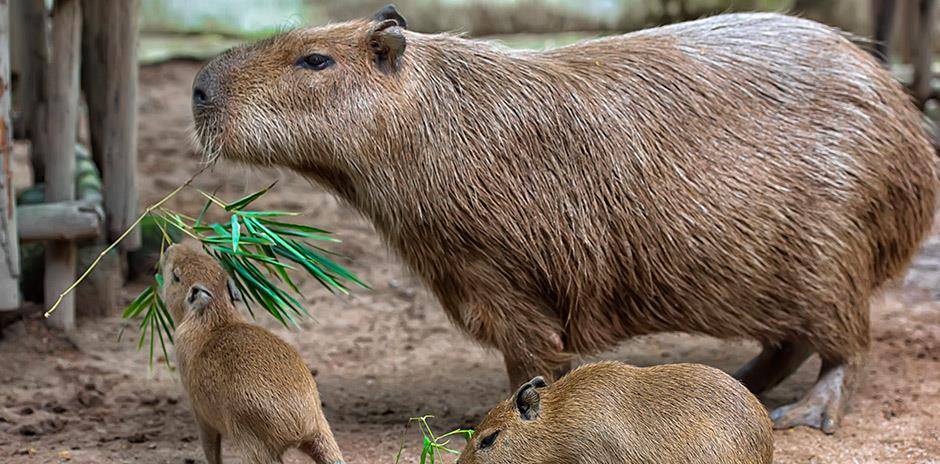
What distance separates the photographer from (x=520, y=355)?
465 cm

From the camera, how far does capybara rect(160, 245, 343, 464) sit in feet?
12.9

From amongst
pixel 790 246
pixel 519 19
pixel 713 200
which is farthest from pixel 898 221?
pixel 519 19

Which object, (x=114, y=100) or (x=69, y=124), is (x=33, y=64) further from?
(x=69, y=124)

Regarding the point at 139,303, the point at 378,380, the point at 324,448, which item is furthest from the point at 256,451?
the point at 378,380

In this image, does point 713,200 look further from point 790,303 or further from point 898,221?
point 898,221

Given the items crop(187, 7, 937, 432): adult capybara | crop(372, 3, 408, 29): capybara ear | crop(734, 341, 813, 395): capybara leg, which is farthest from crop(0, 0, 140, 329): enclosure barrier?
crop(734, 341, 813, 395): capybara leg

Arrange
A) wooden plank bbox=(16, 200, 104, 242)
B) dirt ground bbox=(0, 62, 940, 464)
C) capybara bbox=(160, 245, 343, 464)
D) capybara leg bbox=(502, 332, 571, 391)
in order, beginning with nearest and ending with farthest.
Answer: capybara bbox=(160, 245, 343, 464)
capybara leg bbox=(502, 332, 571, 391)
dirt ground bbox=(0, 62, 940, 464)
wooden plank bbox=(16, 200, 104, 242)

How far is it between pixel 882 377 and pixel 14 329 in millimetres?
4407

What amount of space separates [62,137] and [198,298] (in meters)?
2.45

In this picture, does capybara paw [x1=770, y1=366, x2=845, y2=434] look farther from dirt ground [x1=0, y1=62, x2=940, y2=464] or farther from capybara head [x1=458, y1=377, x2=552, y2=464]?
capybara head [x1=458, y1=377, x2=552, y2=464]

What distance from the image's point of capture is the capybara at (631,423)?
3670 millimetres

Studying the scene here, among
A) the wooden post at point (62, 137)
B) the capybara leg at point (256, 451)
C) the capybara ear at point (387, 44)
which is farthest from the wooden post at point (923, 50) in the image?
the capybara leg at point (256, 451)

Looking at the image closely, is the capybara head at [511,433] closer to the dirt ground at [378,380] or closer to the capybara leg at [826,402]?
the dirt ground at [378,380]

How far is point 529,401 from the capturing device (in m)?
3.81
